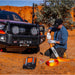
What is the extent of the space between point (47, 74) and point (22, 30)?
282cm

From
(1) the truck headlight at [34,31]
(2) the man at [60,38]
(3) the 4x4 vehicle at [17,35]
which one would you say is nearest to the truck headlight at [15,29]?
(3) the 4x4 vehicle at [17,35]

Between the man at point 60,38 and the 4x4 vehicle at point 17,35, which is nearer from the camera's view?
the man at point 60,38

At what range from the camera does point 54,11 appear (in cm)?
1638

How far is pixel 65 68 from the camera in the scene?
4.40 meters

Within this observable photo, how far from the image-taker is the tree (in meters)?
16.5

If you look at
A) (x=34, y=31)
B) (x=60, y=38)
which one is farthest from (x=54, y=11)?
(x=60, y=38)

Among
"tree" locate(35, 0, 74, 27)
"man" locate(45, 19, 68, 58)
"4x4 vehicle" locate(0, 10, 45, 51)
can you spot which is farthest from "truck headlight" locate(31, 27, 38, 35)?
"tree" locate(35, 0, 74, 27)

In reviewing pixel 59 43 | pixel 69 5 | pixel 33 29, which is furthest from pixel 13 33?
pixel 69 5

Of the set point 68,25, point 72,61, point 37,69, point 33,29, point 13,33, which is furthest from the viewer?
point 68,25

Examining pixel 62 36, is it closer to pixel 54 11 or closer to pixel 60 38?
pixel 60 38

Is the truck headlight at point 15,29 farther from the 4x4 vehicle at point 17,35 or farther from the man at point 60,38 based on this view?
the man at point 60,38

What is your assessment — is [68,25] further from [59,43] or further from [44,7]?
[59,43]

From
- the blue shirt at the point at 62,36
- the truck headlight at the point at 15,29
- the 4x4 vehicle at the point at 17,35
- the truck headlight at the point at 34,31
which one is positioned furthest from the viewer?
the truck headlight at the point at 34,31

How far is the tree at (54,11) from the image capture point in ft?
54.1
